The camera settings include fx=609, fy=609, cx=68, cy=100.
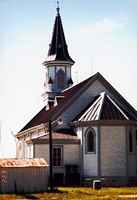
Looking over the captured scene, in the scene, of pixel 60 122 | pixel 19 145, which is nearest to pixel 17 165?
pixel 60 122

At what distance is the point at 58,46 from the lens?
3127 inches

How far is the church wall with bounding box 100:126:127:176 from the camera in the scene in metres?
55.2

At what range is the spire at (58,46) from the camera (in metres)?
77.8

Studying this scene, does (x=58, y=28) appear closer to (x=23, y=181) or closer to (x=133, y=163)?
(x=133, y=163)

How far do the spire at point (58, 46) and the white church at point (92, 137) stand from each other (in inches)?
569

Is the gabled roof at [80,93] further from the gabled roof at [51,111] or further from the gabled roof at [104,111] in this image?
the gabled roof at [104,111]

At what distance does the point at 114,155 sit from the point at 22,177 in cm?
1188

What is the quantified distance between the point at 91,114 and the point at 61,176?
648 centimetres

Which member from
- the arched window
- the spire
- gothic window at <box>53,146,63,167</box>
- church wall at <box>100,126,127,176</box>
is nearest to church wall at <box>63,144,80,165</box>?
gothic window at <box>53,146,63,167</box>

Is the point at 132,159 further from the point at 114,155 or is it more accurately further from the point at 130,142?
the point at 114,155

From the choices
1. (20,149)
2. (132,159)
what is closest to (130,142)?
(132,159)

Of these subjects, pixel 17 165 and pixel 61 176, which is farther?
pixel 61 176

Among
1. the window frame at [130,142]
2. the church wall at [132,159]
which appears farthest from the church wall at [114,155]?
the window frame at [130,142]

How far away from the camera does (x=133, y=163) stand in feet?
184
